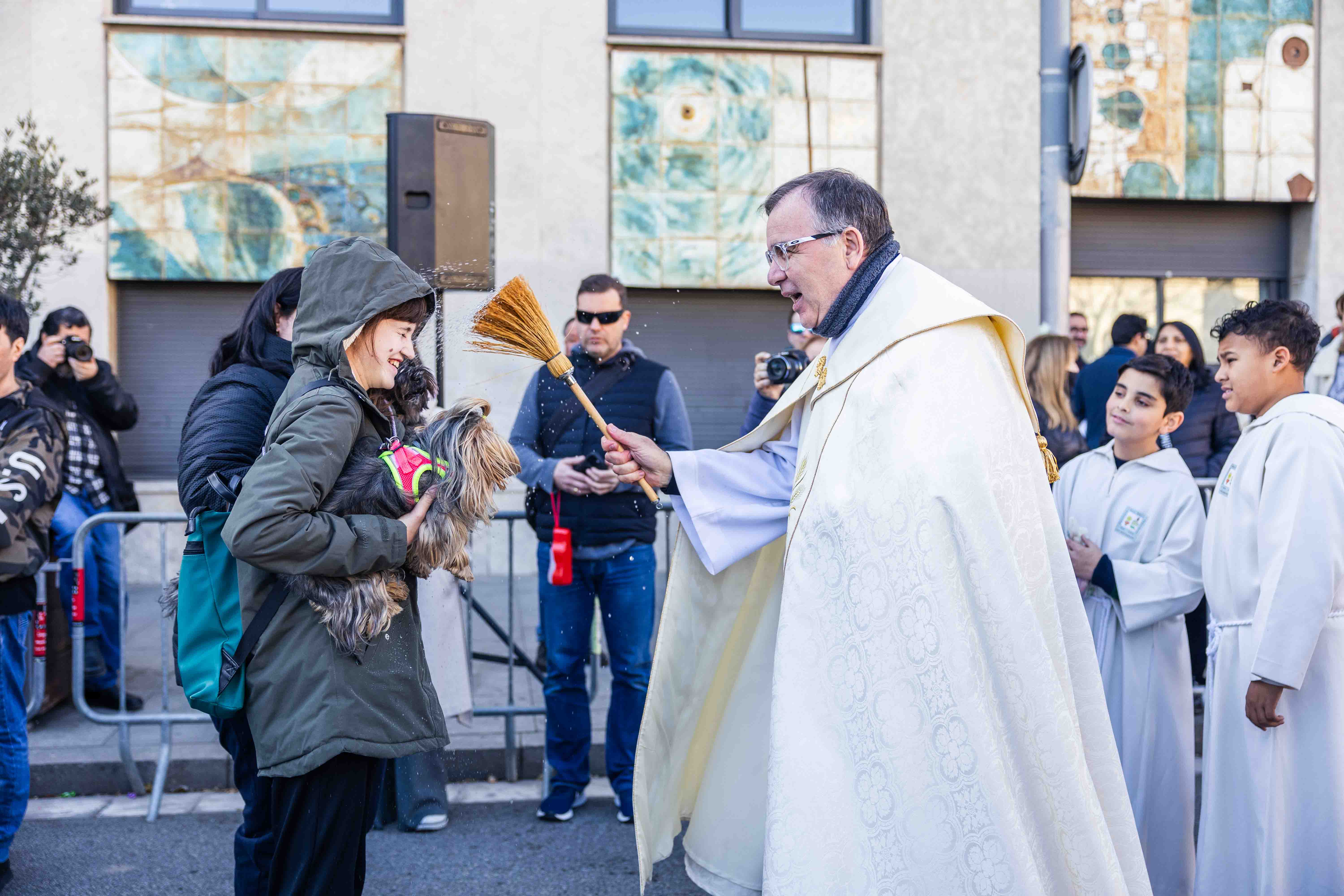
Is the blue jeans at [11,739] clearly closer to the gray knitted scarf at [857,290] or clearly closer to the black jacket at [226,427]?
the black jacket at [226,427]

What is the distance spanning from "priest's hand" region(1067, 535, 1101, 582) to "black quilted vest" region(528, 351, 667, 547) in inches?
66.6

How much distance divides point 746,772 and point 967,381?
119 cm

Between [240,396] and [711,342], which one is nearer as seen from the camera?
[240,396]

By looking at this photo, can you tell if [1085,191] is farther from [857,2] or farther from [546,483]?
[546,483]

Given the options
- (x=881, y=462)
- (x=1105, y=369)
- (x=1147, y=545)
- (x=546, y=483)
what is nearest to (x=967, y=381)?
(x=881, y=462)

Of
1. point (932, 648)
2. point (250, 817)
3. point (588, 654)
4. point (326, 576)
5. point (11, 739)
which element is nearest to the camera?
point (932, 648)

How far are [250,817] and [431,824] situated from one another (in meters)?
1.77

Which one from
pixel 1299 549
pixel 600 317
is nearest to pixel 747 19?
pixel 600 317

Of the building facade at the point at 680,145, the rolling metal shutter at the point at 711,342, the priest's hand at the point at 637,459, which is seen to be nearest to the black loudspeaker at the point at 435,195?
the priest's hand at the point at 637,459

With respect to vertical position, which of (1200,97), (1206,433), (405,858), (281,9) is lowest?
(405,858)

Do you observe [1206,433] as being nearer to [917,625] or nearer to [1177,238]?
→ [917,625]

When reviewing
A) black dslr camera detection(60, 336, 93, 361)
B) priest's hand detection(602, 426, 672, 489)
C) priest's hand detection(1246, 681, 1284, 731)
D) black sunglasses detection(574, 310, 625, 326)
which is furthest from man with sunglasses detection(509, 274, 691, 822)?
black dslr camera detection(60, 336, 93, 361)

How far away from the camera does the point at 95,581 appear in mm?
5941

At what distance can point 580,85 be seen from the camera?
9.53 m
